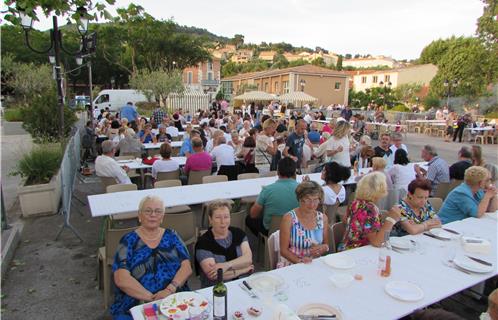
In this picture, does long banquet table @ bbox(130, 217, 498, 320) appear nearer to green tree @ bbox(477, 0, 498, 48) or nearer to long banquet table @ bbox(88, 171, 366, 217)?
long banquet table @ bbox(88, 171, 366, 217)

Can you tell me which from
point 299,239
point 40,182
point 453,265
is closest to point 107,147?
point 40,182

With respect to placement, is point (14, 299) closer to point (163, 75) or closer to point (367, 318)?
point (367, 318)

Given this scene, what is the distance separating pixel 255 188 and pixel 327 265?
7.93ft

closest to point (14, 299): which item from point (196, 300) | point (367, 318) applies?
point (196, 300)

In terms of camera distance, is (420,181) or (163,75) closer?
(420,181)

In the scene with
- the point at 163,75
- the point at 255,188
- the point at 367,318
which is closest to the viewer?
the point at 367,318

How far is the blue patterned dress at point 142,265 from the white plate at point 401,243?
6.05 feet

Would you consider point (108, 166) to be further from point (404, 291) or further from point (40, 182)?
point (404, 291)

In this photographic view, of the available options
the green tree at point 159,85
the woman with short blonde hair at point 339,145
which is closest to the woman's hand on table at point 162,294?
the woman with short blonde hair at point 339,145

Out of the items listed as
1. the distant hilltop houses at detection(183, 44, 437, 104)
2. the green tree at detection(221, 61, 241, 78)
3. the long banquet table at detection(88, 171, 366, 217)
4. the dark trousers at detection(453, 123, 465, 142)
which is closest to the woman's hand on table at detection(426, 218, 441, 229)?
the long banquet table at detection(88, 171, 366, 217)

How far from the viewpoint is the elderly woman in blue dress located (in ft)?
8.41

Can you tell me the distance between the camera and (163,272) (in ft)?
8.86

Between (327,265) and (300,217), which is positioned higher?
(300,217)

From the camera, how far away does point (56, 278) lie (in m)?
3.92
